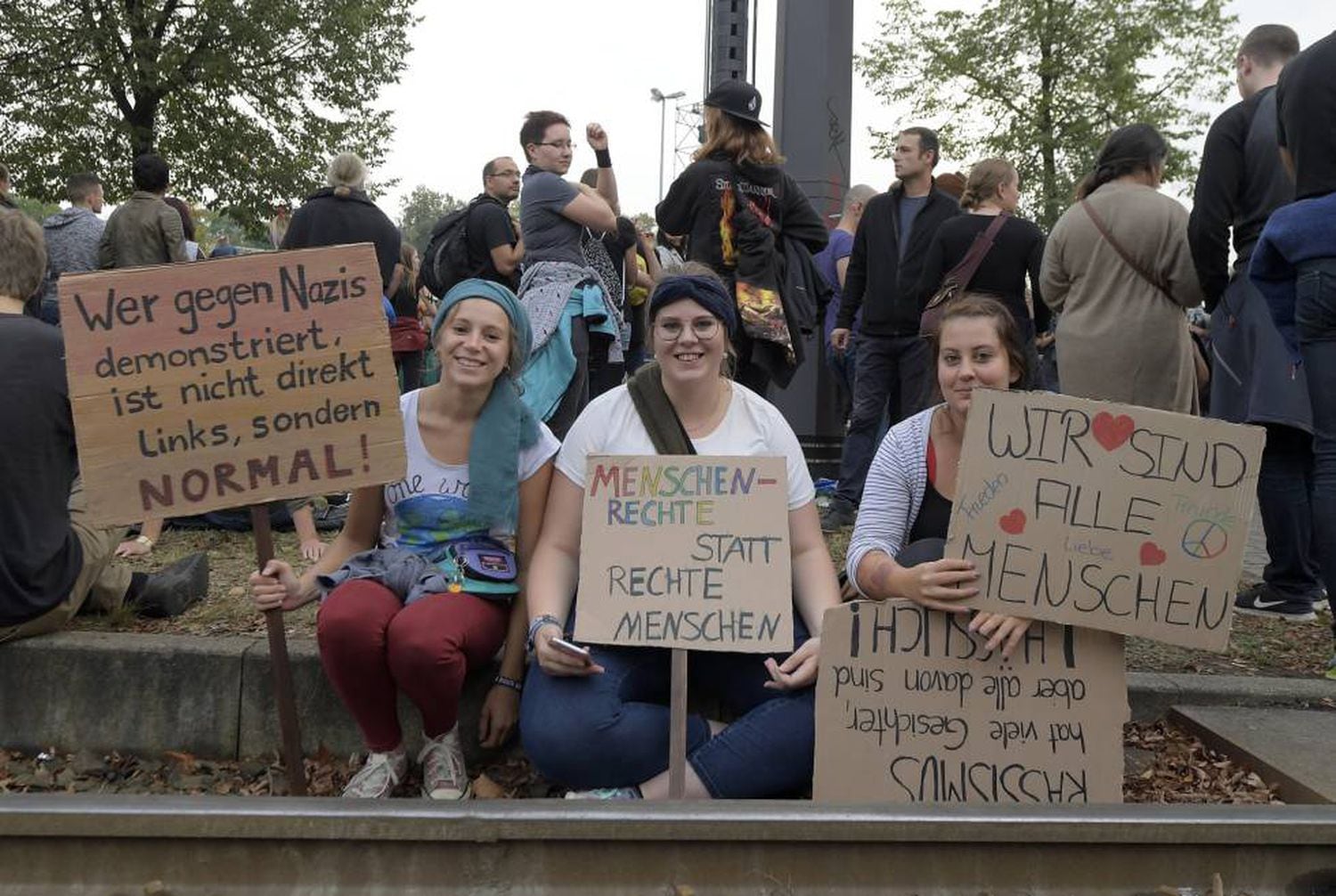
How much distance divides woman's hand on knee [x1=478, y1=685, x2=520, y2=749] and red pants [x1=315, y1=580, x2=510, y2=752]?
0.14 metres

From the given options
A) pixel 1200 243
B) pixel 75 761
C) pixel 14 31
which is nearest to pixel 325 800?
pixel 75 761

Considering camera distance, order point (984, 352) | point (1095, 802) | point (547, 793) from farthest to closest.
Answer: point (547, 793) < point (984, 352) < point (1095, 802)

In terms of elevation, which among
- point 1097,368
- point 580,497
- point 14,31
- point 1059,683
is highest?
point 14,31

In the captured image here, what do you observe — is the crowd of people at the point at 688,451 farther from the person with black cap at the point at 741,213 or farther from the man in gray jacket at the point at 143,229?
the man in gray jacket at the point at 143,229

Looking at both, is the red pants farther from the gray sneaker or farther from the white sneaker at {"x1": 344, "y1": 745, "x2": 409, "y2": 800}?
the gray sneaker

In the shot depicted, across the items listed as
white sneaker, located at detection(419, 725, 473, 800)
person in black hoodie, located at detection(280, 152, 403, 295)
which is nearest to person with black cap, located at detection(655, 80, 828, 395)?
person in black hoodie, located at detection(280, 152, 403, 295)

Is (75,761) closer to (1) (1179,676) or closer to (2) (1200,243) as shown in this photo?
(1) (1179,676)

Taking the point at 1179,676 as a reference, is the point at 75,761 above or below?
below

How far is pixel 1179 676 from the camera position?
12.3 feet

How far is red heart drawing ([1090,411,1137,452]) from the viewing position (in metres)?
2.92

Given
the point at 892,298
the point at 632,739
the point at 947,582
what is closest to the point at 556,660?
the point at 632,739

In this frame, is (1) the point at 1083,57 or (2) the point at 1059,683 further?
(1) the point at 1083,57

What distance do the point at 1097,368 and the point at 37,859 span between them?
13.8ft

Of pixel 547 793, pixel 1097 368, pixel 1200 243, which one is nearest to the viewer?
pixel 547 793
